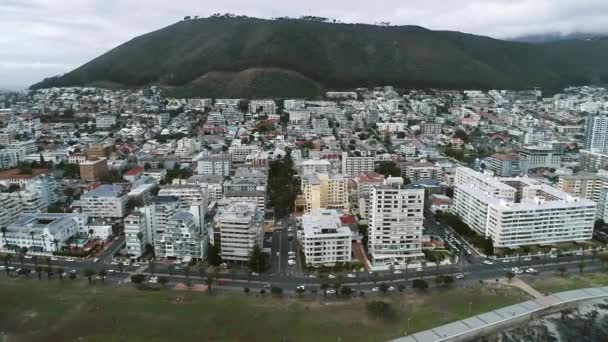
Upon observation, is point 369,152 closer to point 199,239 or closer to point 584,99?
point 199,239

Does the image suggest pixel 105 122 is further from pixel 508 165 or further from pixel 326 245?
pixel 508 165

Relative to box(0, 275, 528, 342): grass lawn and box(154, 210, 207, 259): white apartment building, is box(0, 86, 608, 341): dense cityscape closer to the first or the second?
box(154, 210, 207, 259): white apartment building

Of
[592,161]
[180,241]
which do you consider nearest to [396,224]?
[180,241]

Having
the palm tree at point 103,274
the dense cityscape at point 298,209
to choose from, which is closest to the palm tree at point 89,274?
the dense cityscape at point 298,209

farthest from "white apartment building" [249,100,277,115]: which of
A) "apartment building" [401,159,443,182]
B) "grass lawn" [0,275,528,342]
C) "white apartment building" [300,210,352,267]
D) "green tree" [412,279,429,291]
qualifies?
"green tree" [412,279,429,291]

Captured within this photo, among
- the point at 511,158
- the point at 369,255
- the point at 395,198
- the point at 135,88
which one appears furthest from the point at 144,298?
the point at 135,88

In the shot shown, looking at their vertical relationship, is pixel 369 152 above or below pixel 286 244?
above
